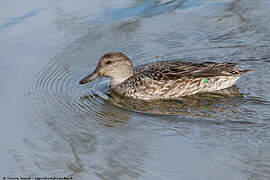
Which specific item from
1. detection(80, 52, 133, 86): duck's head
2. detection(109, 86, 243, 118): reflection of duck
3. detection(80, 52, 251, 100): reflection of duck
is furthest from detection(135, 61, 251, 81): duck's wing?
detection(80, 52, 133, 86): duck's head

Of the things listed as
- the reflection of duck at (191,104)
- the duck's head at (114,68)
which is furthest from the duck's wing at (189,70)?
the duck's head at (114,68)

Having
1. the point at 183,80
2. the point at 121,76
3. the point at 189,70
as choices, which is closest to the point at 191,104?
the point at 183,80

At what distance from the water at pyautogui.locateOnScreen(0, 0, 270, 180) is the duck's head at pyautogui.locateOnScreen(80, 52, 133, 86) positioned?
0.28 meters

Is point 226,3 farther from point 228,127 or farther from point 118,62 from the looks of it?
point 228,127

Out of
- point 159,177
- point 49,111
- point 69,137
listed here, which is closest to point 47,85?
point 49,111

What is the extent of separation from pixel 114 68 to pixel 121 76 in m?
0.22

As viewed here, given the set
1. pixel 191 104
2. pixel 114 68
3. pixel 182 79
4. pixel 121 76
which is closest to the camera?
pixel 191 104

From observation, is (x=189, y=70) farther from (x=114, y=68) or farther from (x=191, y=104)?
(x=114, y=68)

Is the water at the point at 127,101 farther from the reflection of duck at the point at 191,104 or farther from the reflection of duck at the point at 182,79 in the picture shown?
the reflection of duck at the point at 182,79

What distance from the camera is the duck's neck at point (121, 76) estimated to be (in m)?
8.66

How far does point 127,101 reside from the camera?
8.12 metres

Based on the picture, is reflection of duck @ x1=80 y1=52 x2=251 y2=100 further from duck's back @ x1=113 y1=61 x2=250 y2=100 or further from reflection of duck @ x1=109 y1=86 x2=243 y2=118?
reflection of duck @ x1=109 y1=86 x2=243 y2=118

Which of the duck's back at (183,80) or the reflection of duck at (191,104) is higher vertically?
the duck's back at (183,80)

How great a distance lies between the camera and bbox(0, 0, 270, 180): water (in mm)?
5715
